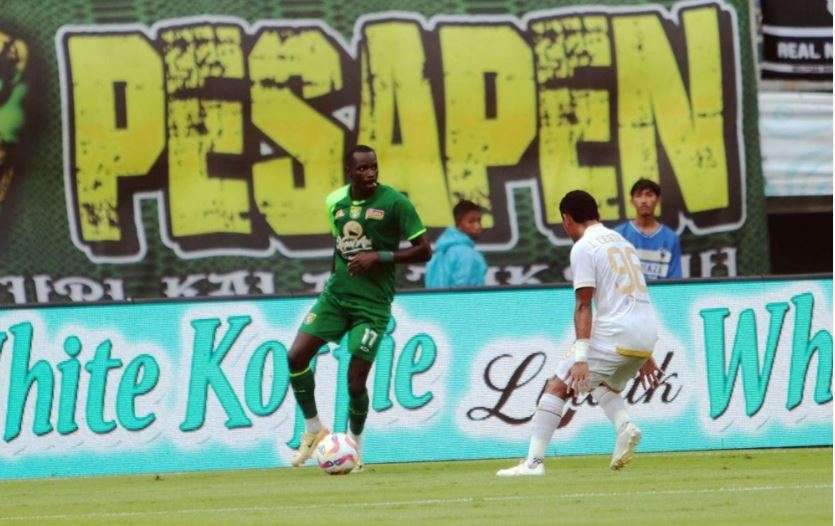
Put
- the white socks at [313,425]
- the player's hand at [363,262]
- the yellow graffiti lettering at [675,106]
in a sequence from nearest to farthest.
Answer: the player's hand at [363,262], the white socks at [313,425], the yellow graffiti lettering at [675,106]

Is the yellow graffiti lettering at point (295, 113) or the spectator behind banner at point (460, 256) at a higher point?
the yellow graffiti lettering at point (295, 113)

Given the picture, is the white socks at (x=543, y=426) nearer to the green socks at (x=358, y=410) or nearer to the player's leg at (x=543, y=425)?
the player's leg at (x=543, y=425)

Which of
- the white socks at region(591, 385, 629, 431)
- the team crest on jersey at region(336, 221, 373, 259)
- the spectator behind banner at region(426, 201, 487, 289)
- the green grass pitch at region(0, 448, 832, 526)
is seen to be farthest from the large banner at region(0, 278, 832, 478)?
the white socks at region(591, 385, 629, 431)

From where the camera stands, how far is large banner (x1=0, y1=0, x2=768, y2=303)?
1672cm

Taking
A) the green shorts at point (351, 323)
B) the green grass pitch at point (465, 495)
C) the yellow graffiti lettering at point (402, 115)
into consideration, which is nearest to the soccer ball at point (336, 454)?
the green grass pitch at point (465, 495)

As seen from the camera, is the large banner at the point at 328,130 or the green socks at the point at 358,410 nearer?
the green socks at the point at 358,410

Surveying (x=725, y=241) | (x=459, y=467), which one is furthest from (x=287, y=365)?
(x=725, y=241)

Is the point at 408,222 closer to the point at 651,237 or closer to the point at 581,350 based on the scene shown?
the point at 581,350

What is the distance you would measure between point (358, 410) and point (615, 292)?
6.56ft

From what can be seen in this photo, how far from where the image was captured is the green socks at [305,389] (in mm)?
13156

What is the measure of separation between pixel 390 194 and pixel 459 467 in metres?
1.95

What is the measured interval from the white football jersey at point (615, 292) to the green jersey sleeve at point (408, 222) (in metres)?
1.34

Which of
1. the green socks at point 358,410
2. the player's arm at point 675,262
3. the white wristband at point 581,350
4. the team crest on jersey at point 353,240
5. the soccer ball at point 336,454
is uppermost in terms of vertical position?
the team crest on jersey at point 353,240

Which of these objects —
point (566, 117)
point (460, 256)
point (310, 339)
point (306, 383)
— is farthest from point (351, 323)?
point (566, 117)
